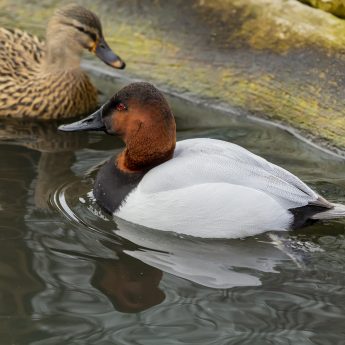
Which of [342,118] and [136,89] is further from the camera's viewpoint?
[342,118]

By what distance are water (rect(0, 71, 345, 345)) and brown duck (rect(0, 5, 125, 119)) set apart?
977mm

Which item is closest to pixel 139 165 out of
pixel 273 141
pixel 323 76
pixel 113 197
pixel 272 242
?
pixel 113 197

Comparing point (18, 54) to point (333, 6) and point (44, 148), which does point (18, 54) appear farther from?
point (333, 6)

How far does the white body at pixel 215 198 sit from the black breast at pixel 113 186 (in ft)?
0.27

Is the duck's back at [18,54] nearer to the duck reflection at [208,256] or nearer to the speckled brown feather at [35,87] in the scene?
the speckled brown feather at [35,87]

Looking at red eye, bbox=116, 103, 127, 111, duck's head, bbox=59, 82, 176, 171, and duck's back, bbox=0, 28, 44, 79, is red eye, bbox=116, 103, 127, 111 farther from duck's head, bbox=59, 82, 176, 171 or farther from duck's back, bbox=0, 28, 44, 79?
duck's back, bbox=0, 28, 44, 79

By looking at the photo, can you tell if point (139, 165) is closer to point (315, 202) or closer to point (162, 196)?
point (162, 196)

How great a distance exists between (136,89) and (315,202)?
4.21 ft

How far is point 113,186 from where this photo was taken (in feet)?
18.5

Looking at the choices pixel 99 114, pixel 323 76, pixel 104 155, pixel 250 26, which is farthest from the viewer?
pixel 250 26

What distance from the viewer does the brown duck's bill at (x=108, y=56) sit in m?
7.35

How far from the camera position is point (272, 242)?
5422mm

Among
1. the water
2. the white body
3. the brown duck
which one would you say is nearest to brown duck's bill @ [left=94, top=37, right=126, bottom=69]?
the brown duck

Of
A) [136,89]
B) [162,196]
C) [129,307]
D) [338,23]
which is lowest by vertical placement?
[129,307]
